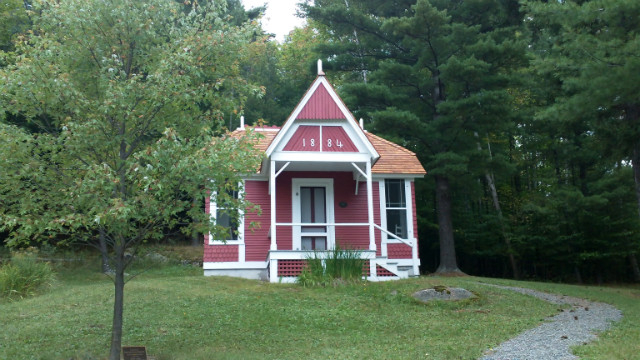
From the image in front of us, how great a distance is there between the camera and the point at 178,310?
11.1 meters

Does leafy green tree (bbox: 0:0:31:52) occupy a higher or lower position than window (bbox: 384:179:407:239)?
higher

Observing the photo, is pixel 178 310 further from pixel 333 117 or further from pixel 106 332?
pixel 333 117

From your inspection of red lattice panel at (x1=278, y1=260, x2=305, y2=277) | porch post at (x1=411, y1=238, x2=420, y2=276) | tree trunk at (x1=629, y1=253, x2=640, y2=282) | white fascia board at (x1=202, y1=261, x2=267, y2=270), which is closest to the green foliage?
red lattice panel at (x1=278, y1=260, x2=305, y2=277)

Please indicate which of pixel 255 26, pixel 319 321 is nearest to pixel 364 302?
pixel 319 321

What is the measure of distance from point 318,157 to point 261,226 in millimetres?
3168

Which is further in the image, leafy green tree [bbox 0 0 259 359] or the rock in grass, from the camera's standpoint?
the rock in grass

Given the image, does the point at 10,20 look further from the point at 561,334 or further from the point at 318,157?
the point at 561,334

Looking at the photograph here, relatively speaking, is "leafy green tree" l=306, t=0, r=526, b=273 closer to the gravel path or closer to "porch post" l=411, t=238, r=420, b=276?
"porch post" l=411, t=238, r=420, b=276

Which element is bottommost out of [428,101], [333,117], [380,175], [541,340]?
[541,340]

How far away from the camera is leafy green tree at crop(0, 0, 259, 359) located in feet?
23.9

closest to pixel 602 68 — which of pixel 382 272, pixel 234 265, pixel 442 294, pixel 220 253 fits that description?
pixel 442 294

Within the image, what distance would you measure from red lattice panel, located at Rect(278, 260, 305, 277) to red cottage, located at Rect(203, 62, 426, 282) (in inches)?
1.0

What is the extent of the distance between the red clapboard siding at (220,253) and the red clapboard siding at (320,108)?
464 centimetres

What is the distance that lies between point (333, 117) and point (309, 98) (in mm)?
814
